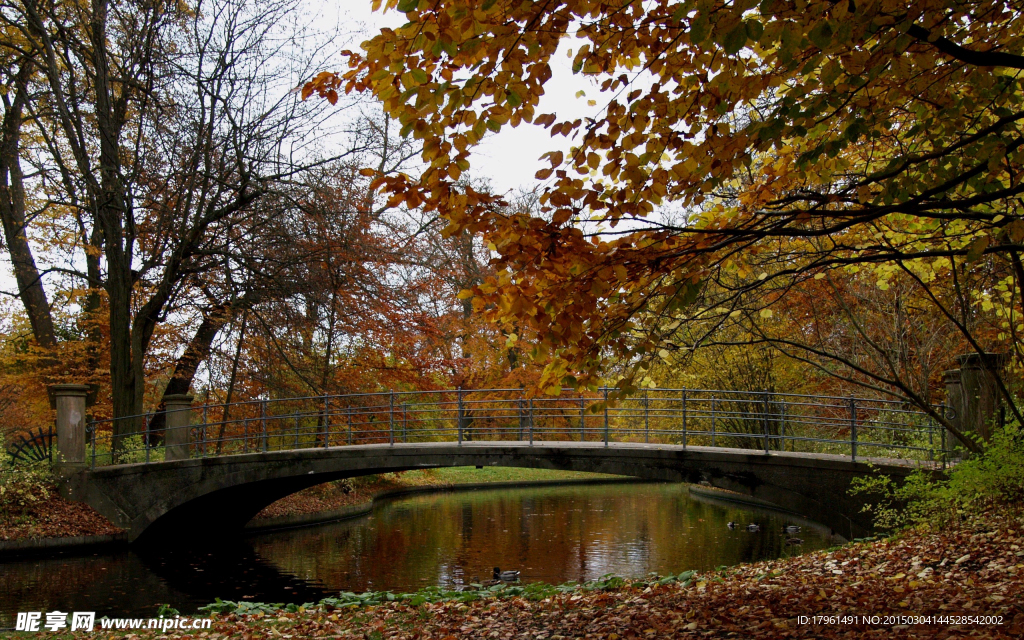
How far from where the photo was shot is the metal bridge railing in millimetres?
11125

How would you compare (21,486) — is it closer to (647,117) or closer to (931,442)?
(647,117)

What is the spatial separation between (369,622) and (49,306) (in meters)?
15.0

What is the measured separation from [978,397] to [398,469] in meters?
9.24

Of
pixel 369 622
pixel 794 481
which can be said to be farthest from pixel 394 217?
pixel 369 622

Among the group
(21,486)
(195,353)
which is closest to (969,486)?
(195,353)

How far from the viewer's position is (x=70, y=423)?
559 inches

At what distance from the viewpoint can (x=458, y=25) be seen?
3.76 meters

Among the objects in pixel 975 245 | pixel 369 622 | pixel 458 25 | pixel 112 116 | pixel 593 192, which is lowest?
pixel 369 622

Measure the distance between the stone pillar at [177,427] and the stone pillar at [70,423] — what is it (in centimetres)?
138

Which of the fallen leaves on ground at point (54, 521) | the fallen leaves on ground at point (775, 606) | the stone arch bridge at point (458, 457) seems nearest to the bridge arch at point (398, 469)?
the stone arch bridge at point (458, 457)

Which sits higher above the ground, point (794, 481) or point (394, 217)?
point (394, 217)

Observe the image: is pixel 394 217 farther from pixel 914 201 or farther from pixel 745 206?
pixel 914 201

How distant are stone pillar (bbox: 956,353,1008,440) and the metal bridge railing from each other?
49cm

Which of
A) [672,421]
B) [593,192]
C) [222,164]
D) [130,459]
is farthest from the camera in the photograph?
[672,421]
